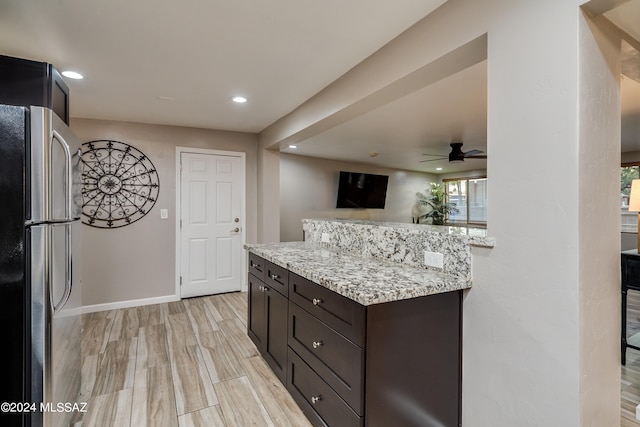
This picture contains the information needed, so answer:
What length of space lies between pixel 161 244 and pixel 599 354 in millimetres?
4284

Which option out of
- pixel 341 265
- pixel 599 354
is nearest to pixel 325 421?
pixel 341 265

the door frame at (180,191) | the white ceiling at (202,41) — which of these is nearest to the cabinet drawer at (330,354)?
the white ceiling at (202,41)

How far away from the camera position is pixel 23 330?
1345 mm

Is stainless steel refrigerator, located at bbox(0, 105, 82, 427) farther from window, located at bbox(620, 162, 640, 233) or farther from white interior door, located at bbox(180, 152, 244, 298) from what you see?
window, located at bbox(620, 162, 640, 233)

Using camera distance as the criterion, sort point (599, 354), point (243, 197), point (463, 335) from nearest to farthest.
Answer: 1. point (599, 354)
2. point (463, 335)
3. point (243, 197)

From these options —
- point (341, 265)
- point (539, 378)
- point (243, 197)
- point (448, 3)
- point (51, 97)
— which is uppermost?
point (448, 3)

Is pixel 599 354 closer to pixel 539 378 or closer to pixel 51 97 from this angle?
pixel 539 378

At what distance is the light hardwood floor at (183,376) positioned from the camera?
185 cm

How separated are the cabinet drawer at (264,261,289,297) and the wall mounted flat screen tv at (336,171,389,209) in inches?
179

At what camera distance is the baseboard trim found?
144 inches

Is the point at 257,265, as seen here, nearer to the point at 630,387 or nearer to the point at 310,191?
the point at 630,387

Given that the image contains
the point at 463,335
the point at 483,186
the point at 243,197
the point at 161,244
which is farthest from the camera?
the point at 483,186

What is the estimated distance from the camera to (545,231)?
121 centimetres

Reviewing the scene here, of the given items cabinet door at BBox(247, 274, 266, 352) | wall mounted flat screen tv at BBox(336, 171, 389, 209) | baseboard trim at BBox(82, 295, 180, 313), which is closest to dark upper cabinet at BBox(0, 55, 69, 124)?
cabinet door at BBox(247, 274, 266, 352)
